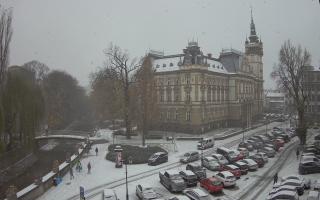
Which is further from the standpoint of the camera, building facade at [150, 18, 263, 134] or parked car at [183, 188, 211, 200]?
building facade at [150, 18, 263, 134]

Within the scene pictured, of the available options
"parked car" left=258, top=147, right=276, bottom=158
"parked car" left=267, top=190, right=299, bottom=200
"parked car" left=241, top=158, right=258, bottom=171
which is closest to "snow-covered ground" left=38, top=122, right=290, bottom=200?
"parked car" left=241, top=158, right=258, bottom=171

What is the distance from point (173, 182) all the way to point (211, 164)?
9.42 meters

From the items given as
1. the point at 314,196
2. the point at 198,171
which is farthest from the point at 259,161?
the point at 314,196

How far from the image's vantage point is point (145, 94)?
5472cm

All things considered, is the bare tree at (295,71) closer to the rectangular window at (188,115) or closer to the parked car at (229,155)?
the parked car at (229,155)

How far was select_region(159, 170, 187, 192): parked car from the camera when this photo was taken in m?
29.0

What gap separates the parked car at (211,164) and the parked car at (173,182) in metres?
7.83

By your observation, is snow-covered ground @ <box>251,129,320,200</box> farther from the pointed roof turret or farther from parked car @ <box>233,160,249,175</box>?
the pointed roof turret

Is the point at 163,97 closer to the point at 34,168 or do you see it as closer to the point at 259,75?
the point at 34,168

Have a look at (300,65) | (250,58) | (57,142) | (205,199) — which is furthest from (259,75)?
(205,199)

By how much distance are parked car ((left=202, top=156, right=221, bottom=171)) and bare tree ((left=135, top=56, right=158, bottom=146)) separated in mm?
16717

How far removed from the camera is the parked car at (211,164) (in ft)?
121

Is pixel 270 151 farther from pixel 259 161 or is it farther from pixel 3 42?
pixel 3 42

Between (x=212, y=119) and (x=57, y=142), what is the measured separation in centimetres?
3326
